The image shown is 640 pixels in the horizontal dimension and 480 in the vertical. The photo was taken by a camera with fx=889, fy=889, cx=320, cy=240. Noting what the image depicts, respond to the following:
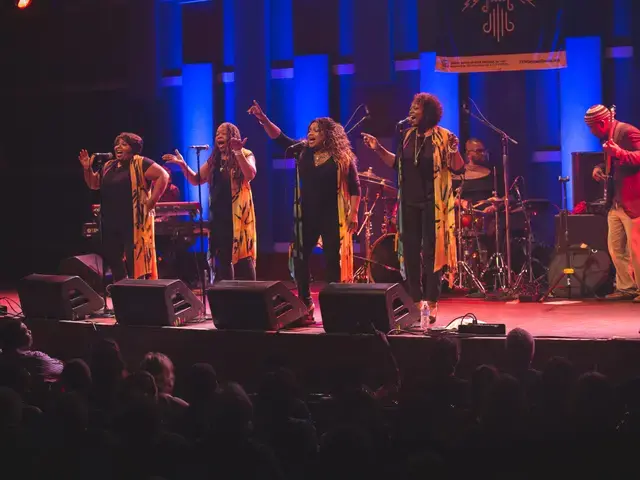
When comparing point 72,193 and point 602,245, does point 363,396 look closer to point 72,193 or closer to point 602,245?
point 602,245

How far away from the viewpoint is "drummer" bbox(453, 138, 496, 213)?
37.9ft

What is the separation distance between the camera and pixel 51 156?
1486 cm

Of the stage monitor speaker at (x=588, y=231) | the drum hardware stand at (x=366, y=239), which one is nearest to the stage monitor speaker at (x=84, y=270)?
the drum hardware stand at (x=366, y=239)

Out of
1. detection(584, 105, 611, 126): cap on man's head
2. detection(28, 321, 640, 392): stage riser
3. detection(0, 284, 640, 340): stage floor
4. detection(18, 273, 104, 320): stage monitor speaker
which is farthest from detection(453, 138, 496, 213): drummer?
detection(18, 273, 104, 320): stage monitor speaker

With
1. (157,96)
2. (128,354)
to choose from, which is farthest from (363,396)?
(157,96)

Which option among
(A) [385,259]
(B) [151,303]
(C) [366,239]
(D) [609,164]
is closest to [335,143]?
(B) [151,303]

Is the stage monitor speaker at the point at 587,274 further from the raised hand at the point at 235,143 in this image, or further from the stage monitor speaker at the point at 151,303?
the stage monitor speaker at the point at 151,303

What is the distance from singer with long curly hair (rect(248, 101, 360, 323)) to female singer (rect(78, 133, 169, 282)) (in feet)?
5.93

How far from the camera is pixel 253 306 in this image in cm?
759

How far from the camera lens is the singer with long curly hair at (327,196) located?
7.85 meters

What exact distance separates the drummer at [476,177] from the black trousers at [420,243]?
387 cm

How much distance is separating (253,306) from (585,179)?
5342 millimetres

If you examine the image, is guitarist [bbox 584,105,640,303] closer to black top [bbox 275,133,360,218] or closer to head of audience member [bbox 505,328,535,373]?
black top [bbox 275,133,360,218]

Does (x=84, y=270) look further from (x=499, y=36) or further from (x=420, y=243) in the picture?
(x=499, y=36)
